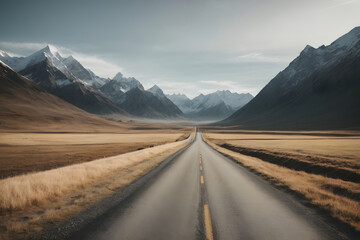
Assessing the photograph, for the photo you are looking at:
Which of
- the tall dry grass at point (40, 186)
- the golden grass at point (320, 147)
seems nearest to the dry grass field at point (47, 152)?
the tall dry grass at point (40, 186)

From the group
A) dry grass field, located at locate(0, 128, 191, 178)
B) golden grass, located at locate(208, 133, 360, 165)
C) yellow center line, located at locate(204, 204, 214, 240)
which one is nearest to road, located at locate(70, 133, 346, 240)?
yellow center line, located at locate(204, 204, 214, 240)

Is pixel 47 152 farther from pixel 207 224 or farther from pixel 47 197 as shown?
pixel 207 224

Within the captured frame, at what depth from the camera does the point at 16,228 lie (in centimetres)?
606

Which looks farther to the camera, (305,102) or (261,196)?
(305,102)

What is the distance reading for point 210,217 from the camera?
701cm

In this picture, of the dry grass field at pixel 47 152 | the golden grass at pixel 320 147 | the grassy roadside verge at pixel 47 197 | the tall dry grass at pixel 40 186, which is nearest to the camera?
the grassy roadside verge at pixel 47 197

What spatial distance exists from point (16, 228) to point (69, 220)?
1392 mm

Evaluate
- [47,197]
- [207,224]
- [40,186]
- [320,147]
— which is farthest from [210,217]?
[320,147]

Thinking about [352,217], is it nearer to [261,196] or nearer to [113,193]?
[261,196]

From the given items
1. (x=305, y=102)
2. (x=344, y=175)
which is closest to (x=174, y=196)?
(x=344, y=175)

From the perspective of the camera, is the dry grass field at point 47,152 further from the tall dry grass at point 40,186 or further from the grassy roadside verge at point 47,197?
the grassy roadside verge at point 47,197

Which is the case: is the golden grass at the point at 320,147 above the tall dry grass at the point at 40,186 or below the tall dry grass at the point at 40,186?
below

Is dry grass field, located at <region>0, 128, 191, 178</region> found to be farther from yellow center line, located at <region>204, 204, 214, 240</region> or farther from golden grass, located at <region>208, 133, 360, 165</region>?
golden grass, located at <region>208, 133, 360, 165</region>

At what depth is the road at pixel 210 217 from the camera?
5.88m
